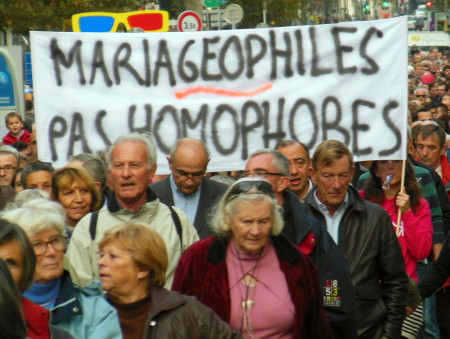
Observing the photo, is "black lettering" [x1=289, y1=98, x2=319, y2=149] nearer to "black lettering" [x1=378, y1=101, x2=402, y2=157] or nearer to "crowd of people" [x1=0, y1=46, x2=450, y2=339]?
"crowd of people" [x1=0, y1=46, x2=450, y2=339]

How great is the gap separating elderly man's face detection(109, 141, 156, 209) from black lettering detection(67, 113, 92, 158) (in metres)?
1.62

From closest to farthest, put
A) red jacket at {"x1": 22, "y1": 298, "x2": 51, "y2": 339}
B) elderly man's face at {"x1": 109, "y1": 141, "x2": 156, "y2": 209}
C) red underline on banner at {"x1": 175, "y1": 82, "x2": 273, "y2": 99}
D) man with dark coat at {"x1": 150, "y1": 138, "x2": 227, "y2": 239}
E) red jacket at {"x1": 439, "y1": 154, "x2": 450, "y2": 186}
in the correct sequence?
red jacket at {"x1": 22, "y1": 298, "x2": 51, "y2": 339}, elderly man's face at {"x1": 109, "y1": 141, "x2": 156, "y2": 209}, man with dark coat at {"x1": 150, "y1": 138, "x2": 227, "y2": 239}, red underline on banner at {"x1": 175, "y1": 82, "x2": 273, "y2": 99}, red jacket at {"x1": 439, "y1": 154, "x2": 450, "y2": 186}

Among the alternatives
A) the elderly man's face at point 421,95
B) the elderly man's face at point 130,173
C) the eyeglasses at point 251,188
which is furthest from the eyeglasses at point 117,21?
the eyeglasses at point 251,188

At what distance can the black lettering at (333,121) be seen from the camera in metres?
7.62

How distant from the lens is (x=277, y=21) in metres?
42.6

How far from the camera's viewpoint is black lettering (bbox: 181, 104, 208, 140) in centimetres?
761

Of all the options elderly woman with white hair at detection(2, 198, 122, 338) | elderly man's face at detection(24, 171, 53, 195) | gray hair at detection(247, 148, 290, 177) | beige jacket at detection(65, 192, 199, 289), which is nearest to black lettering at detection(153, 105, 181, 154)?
elderly man's face at detection(24, 171, 53, 195)

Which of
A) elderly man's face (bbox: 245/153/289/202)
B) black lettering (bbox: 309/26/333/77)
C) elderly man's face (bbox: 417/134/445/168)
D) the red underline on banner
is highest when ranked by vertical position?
black lettering (bbox: 309/26/333/77)

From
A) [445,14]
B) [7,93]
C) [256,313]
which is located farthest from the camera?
[445,14]

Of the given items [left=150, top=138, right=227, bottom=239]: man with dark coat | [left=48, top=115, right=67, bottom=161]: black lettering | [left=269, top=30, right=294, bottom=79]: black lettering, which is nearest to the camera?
[left=150, top=138, right=227, bottom=239]: man with dark coat

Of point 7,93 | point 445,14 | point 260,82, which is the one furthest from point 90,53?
point 445,14

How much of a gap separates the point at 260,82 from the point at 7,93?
12.4 meters

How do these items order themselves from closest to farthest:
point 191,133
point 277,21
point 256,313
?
point 256,313
point 191,133
point 277,21

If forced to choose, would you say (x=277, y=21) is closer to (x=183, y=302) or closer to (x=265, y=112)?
(x=265, y=112)
